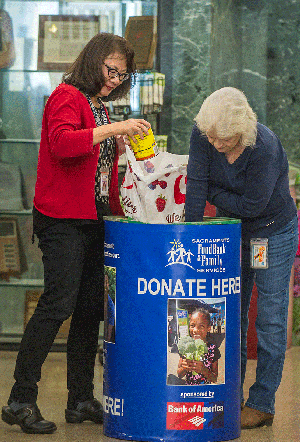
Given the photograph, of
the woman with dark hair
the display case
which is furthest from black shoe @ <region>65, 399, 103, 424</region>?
the display case

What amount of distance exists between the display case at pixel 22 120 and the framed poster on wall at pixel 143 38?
56mm

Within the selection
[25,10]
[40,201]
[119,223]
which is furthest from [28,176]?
[119,223]

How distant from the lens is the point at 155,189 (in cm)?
257

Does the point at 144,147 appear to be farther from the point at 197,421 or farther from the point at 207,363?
the point at 197,421

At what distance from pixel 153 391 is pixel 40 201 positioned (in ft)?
2.57

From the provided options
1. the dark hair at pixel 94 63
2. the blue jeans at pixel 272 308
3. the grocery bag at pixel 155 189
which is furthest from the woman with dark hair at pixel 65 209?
the blue jeans at pixel 272 308

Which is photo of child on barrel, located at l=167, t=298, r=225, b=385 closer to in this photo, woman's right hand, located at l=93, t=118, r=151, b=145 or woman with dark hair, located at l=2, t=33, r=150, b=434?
woman with dark hair, located at l=2, t=33, r=150, b=434

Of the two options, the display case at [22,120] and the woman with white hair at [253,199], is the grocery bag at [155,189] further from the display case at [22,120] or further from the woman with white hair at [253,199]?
the display case at [22,120]

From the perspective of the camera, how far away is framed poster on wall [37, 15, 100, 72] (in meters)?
4.08

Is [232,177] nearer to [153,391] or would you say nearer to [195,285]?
[195,285]

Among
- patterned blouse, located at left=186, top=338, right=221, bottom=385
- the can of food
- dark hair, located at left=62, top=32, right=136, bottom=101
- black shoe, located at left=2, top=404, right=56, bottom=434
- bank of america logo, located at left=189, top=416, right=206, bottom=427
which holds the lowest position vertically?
black shoe, located at left=2, top=404, right=56, bottom=434

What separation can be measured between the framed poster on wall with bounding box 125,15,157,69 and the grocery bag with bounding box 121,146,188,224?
1454mm

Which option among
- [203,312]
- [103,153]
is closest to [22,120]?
[103,153]

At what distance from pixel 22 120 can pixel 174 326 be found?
7.02 ft
